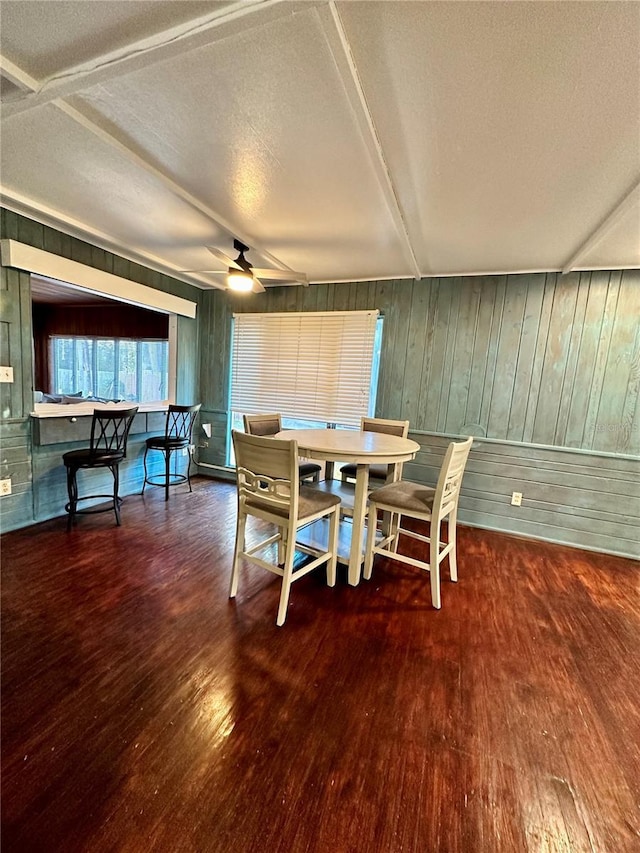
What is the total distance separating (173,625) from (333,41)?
2.53m

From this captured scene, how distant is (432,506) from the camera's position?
217 cm

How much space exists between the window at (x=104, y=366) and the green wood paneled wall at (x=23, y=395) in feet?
8.99

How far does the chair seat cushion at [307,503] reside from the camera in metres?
2.02

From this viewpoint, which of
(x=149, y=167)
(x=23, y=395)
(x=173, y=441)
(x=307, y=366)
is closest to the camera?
(x=149, y=167)

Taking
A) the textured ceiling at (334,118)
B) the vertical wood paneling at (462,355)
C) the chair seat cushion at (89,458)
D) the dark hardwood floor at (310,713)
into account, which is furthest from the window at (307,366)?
the dark hardwood floor at (310,713)

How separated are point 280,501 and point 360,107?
70.6 inches

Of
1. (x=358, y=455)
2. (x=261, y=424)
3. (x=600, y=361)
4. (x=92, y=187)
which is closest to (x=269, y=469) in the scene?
(x=358, y=455)

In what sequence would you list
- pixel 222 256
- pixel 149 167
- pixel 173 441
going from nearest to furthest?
pixel 149 167, pixel 222 256, pixel 173 441

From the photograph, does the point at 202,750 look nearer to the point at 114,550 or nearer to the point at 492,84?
the point at 114,550

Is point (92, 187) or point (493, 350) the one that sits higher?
point (92, 187)

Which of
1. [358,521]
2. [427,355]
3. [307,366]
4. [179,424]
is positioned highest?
[427,355]

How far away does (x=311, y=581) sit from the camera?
2383 millimetres

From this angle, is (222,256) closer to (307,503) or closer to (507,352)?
(307,503)

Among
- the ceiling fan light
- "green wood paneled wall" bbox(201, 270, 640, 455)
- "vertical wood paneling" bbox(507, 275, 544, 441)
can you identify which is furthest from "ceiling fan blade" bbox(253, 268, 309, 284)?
"vertical wood paneling" bbox(507, 275, 544, 441)
